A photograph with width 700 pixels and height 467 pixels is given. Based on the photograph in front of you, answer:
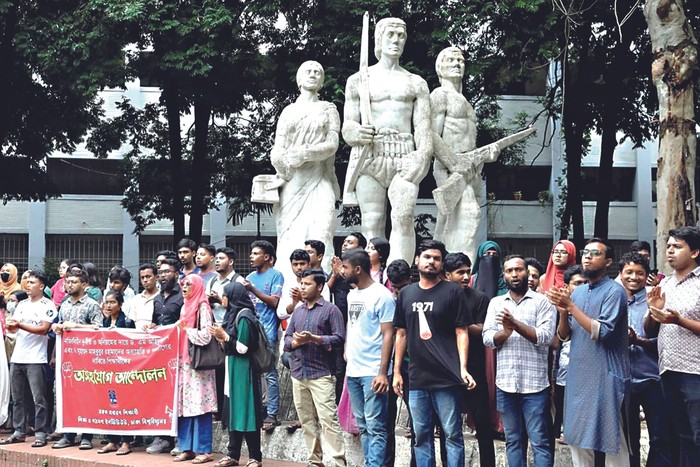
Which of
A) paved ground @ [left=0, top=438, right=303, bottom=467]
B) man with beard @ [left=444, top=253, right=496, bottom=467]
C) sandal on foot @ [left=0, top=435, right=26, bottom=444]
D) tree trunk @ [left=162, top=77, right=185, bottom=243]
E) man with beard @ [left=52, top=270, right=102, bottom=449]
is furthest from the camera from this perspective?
tree trunk @ [left=162, top=77, right=185, bottom=243]

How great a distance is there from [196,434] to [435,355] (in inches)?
125

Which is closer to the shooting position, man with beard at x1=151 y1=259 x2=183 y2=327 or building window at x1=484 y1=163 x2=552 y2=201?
man with beard at x1=151 y1=259 x2=183 y2=327

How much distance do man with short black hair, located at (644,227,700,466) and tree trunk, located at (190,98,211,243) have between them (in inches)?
662

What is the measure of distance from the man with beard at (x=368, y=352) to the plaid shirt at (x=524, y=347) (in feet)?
3.01

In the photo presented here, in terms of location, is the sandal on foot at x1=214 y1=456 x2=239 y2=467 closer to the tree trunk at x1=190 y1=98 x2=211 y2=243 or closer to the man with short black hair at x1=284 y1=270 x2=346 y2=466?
the man with short black hair at x1=284 y1=270 x2=346 y2=466

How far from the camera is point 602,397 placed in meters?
8.05

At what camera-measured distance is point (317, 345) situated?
9680mm

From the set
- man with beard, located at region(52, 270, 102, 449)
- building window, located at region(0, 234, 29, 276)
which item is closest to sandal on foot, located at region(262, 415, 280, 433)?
man with beard, located at region(52, 270, 102, 449)

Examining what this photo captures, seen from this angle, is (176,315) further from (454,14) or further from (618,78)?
(618,78)

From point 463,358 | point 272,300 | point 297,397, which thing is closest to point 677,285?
point 463,358

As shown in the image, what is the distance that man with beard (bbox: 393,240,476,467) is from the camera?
8633mm

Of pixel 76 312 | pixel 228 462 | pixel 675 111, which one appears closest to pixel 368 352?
pixel 228 462

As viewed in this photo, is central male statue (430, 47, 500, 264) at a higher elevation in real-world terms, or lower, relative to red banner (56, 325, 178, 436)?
higher

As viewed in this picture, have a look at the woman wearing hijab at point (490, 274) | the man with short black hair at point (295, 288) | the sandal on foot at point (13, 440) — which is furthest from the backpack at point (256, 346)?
the sandal on foot at point (13, 440)
